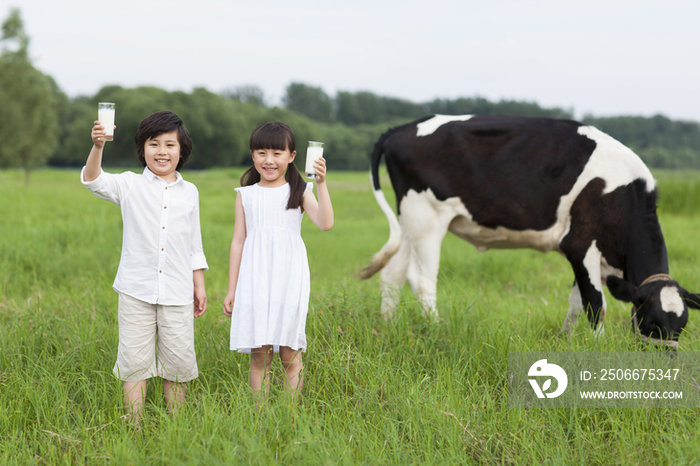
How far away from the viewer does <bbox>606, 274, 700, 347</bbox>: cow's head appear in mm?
3578

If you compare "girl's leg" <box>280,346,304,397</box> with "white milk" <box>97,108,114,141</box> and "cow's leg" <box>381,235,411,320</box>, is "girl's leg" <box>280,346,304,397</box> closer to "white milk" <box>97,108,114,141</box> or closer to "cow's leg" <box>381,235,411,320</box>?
"white milk" <box>97,108,114,141</box>

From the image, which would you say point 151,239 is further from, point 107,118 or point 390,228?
point 390,228

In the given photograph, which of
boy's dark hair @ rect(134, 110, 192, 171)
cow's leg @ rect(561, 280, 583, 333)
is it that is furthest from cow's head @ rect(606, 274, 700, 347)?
boy's dark hair @ rect(134, 110, 192, 171)

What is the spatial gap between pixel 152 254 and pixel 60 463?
1.04 meters

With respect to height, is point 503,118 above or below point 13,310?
above

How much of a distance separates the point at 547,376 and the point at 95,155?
8.94 feet

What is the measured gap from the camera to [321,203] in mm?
2549

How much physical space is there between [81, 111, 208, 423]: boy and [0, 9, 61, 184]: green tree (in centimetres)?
2704

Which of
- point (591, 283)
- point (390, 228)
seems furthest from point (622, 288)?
point (390, 228)

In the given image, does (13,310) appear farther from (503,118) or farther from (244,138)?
(244,138)

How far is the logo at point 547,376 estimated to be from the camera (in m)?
2.78

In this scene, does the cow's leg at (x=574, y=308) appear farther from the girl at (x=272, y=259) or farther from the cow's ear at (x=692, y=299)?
the girl at (x=272, y=259)

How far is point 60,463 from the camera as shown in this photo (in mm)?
2242

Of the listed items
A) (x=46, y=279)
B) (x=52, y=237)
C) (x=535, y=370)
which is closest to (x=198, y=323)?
(x=535, y=370)
